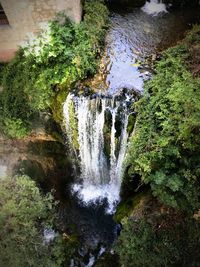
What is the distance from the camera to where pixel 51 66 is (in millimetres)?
8156

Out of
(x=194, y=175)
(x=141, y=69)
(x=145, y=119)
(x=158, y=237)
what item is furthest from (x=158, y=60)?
(x=158, y=237)

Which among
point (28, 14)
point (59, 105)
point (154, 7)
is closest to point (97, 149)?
point (59, 105)

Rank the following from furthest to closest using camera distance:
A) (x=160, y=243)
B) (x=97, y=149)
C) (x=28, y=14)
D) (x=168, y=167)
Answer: (x=97, y=149) < (x=28, y=14) < (x=160, y=243) < (x=168, y=167)

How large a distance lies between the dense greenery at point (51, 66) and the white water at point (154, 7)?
182cm

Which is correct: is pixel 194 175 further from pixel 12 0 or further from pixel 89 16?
pixel 12 0

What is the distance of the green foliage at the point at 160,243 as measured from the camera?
695cm

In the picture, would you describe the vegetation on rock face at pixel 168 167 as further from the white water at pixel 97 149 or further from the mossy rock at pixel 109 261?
the mossy rock at pixel 109 261

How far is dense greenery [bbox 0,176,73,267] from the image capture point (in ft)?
22.1

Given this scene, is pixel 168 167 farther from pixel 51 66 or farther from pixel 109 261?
pixel 51 66

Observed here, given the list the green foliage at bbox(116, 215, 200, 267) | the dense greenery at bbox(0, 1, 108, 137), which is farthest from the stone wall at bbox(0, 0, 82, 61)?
the green foliage at bbox(116, 215, 200, 267)

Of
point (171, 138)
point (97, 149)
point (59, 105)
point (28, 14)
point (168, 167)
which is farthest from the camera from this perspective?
point (97, 149)

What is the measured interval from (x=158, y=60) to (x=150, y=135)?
2399 millimetres

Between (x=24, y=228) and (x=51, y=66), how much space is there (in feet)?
12.9

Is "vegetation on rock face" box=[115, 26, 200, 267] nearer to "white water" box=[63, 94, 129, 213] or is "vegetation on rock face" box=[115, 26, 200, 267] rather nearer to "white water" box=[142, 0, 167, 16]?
"white water" box=[63, 94, 129, 213]
